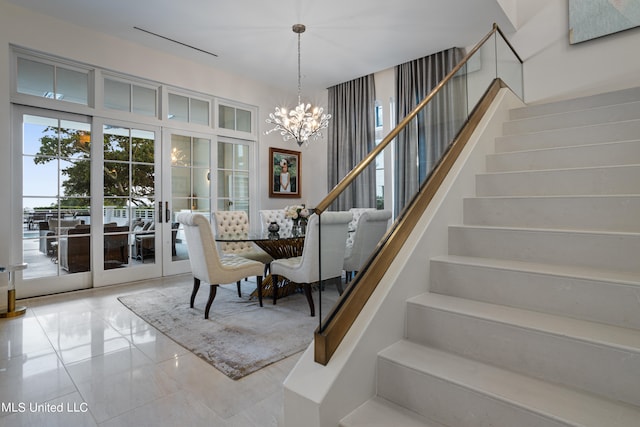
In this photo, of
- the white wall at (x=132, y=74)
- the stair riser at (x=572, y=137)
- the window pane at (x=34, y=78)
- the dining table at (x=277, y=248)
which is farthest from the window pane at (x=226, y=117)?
the stair riser at (x=572, y=137)

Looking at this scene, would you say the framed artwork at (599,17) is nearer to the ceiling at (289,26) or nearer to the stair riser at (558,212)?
the ceiling at (289,26)

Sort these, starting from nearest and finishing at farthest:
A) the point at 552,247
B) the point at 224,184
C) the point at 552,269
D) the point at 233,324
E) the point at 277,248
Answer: the point at 552,269, the point at 552,247, the point at 233,324, the point at 277,248, the point at 224,184

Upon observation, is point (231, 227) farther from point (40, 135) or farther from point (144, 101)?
point (40, 135)

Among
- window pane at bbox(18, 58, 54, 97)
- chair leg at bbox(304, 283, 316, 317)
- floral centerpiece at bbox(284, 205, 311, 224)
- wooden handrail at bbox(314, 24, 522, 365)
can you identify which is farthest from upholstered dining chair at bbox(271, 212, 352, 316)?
window pane at bbox(18, 58, 54, 97)

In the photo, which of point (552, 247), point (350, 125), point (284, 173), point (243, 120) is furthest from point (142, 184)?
point (552, 247)

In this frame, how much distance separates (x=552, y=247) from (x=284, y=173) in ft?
17.3

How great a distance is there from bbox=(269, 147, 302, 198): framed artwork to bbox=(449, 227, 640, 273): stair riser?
4.69 metres

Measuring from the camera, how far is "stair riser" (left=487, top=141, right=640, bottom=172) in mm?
2037

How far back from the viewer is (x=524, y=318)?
4.62 feet

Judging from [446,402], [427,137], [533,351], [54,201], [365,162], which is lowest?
[446,402]

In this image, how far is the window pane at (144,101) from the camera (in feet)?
15.3

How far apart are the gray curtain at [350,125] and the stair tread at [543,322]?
3845 mm

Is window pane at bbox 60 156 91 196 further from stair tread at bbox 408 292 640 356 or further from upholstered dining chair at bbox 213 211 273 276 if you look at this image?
stair tread at bbox 408 292 640 356

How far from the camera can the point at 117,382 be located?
2.00 metres
